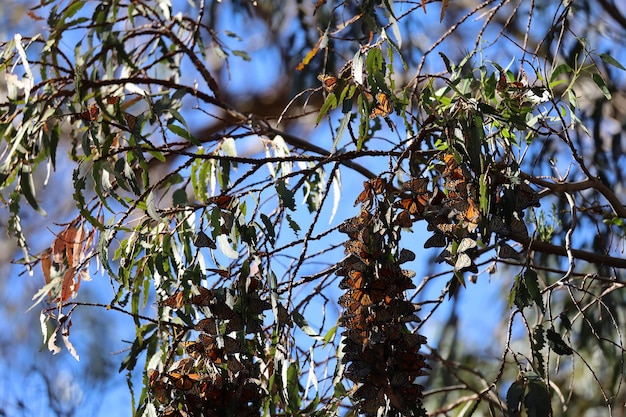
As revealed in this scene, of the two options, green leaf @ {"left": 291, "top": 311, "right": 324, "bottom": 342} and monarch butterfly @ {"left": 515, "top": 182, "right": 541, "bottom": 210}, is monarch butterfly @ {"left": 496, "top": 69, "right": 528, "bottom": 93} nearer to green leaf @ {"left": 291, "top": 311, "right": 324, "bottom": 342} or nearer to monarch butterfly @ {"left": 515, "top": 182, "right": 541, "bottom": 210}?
monarch butterfly @ {"left": 515, "top": 182, "right": 541, "bottom": 210}

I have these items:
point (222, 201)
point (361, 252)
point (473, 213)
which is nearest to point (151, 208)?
point (222, 201)

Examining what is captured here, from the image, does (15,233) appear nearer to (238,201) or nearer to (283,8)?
(238,201)

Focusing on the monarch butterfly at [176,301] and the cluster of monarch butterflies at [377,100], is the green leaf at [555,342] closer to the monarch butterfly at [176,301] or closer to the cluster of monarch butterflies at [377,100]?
the cluster of monarch butterflies at [377,100]

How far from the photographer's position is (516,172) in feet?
3.73

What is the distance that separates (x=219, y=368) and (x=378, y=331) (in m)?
0.22

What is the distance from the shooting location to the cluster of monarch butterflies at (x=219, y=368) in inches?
45.7

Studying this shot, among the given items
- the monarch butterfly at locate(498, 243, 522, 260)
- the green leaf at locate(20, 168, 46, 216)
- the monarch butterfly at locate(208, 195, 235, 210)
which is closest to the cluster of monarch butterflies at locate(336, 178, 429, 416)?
the monarch butterfly at locate(498, 243, 522, 260)

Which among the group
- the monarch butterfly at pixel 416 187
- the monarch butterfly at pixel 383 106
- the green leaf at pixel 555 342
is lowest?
the green leaf at pixel 555 342

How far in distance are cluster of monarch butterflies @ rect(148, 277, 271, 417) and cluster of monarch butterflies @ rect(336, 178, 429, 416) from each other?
0.13 metres

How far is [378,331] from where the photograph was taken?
3.60 ft

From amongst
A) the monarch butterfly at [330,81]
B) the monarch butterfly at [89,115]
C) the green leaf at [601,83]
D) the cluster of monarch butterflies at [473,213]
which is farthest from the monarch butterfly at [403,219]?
the monarch butterfly at [89,115]

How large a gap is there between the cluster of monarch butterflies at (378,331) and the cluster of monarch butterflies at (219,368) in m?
0.13

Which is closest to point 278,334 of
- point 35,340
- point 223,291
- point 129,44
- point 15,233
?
point 223,291

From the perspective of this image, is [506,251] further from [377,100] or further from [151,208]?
[151,208]
